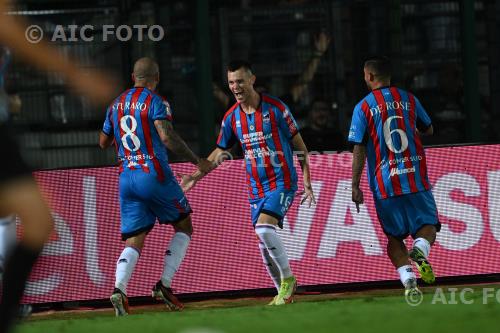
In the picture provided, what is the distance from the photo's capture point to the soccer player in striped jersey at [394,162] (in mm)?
9281

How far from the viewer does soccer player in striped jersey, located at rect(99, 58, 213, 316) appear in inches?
384

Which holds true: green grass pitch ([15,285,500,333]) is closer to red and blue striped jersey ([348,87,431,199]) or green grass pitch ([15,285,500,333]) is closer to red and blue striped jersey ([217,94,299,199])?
red and blue striped jersey ([348,87,431,199])

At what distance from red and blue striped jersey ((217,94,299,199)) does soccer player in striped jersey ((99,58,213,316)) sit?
A: 428 mm

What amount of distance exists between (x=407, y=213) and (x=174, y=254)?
2.04m

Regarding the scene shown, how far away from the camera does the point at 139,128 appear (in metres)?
9.77

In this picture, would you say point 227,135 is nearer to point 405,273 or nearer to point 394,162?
point 394,162

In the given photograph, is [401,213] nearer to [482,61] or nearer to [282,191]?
[282,191]

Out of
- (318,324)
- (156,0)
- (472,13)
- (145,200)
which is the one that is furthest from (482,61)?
(318,324)

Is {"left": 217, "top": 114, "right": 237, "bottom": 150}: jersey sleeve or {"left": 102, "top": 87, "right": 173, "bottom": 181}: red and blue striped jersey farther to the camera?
{"left": 217, "top": 114, "right": 237, "bottom": 150}: jersey sleeve

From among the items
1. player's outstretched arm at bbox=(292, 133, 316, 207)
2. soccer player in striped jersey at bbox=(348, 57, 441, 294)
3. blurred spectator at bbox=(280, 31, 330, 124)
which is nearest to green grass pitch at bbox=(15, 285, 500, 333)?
soccer player in striped jersey at bbox=(348, 57, 441, 294)

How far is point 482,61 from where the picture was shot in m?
14.8
